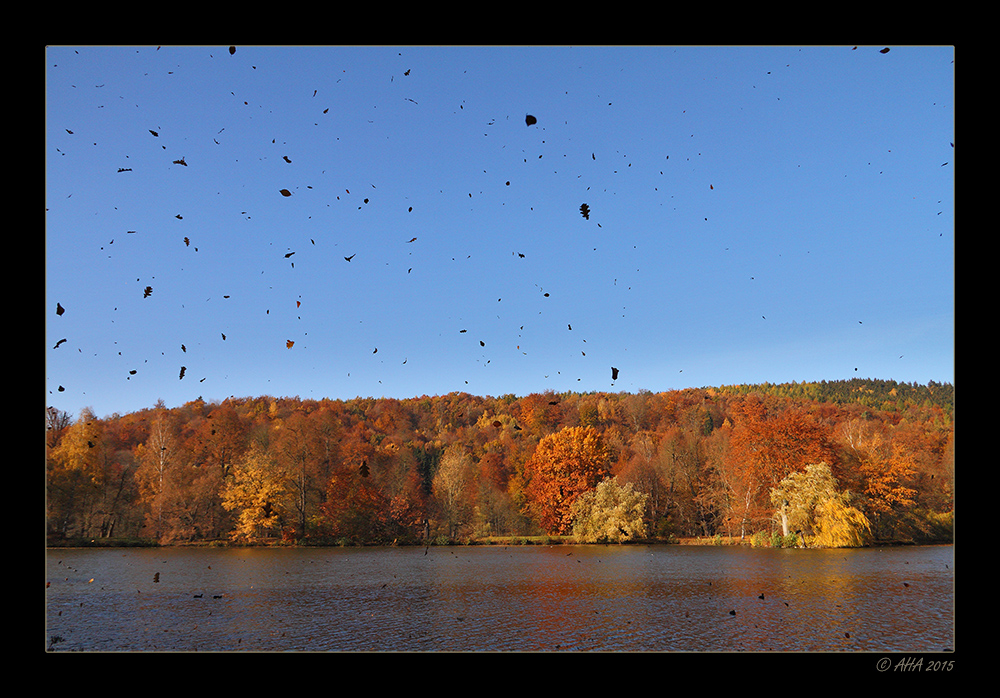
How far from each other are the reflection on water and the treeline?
38.1 ft

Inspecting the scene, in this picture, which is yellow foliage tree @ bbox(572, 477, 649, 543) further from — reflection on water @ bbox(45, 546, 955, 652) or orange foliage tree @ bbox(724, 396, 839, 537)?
reflection on water @ bbox(45, 546, 955, 652)

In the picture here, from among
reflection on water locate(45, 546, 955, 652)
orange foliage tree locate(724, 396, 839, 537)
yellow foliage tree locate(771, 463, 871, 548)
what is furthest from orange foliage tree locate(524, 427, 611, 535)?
reflection on water locate(45, 546, 955, 652)

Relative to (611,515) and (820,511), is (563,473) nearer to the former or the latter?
(611,515)

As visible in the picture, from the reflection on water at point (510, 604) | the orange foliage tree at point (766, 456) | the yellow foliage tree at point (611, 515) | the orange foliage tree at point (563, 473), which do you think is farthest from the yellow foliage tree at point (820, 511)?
the orange foliage tree at point (563, 473)

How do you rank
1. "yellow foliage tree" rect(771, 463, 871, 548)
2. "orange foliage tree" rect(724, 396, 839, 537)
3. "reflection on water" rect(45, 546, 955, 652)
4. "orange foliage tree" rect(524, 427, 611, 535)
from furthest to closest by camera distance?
"orange foliage tree" rect(524, 427, 611, 535) → "orange foliage tree" rect(724, 396, 839, 537) → "yellow foliage tree" rect(771, 463, 871, 548) → "reflection on water" rect(45, 546, 955, 652)

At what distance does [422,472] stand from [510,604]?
38770 mm

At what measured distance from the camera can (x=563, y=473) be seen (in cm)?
5619

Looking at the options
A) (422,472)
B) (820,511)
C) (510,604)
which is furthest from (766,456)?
(510,604)

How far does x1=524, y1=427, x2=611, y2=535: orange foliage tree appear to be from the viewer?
55.0m

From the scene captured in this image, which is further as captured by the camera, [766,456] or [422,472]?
[422,472]

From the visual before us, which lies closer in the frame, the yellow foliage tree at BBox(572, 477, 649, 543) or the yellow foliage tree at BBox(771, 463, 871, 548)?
the yellow foliage tree at BBox(771, 463, 871, 548)

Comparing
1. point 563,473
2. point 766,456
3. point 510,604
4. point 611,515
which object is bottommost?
point 611,515

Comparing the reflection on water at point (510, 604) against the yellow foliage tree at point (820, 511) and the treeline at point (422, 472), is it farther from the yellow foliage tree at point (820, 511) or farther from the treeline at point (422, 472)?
the treeline at point (422, 472)
